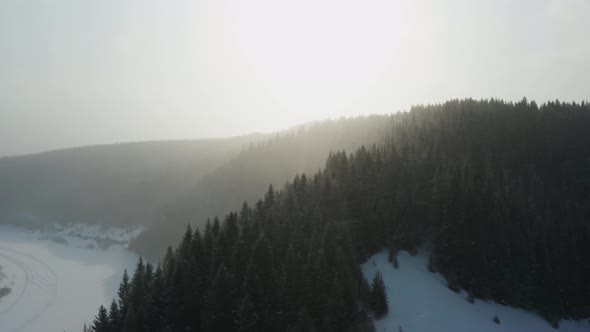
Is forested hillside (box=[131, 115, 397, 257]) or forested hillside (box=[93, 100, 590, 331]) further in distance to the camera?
forested hillside (box=[131, 115, 397, 257])

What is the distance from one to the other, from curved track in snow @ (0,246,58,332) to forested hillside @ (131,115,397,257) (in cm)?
3573

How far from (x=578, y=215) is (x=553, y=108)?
57105 millimetres

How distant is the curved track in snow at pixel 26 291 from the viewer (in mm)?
78062

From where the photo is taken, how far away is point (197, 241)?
49.4 m

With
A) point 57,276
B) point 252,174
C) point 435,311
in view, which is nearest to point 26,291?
point 57,276

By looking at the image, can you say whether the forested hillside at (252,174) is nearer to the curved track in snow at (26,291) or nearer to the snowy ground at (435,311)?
the curved track in snow at (26,291)

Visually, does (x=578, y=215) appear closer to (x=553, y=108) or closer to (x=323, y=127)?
(x=553, y=108)

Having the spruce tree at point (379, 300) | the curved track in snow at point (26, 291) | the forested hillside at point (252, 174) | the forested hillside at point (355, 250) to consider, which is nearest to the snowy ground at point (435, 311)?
the spruce tree at point (379, 300)

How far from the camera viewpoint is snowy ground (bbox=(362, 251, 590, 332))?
134 feet

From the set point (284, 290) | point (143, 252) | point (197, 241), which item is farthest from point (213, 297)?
point (143, 252)

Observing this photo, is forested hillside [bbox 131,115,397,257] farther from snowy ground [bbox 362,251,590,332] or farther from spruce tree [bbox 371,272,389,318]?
spruce tree [bbox 371,272,389,318]

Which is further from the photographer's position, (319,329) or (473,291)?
(473,291)

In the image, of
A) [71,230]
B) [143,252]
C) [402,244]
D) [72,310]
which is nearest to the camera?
[402,244]

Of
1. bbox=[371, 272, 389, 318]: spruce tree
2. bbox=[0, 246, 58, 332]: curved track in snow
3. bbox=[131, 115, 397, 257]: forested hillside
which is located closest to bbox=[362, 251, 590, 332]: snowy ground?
bbox=[371, 272, 389, 318]: spruce tree
